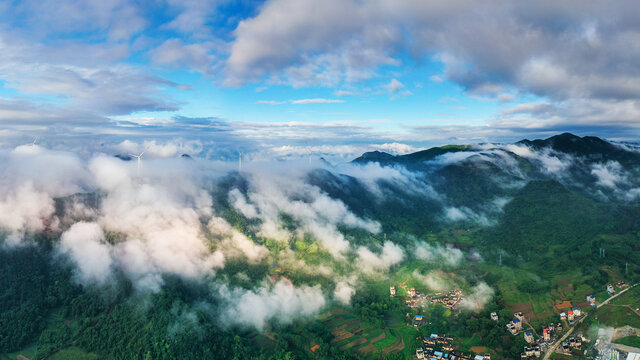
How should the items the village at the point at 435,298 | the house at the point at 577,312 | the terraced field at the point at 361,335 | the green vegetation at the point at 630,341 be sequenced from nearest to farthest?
the green vegetation at the point at 630,341 → the terraced field at the point at 361,335 → the house at the point at 577,312 → the village at the point at 435,298

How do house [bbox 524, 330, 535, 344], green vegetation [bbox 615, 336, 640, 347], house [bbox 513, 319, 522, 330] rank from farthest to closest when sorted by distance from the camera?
house [bbox 513, 319, 522, 330], house [bbox 524, 330, 535, 344], green vegetation [bbox 615, 336, 640, 347]

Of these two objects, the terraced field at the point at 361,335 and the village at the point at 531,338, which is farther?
the terraced field at the point at 361,335

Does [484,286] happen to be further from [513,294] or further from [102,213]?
[102,213]

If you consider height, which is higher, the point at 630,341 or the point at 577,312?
the point at 630,341

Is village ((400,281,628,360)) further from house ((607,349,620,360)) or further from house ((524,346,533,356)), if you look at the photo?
house ((607,349,620,360))

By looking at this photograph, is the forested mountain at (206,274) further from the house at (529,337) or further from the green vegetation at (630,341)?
the green vegetation at (630,341)

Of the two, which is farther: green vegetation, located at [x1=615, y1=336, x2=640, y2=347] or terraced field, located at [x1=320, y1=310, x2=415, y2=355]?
terraced field, located at [x1=320, y1=310, x2=415, y2=355]

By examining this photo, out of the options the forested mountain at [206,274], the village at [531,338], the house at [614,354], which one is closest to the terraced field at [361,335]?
the forested mountain at [206,274]

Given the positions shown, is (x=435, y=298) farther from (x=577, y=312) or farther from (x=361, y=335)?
(x=577, y=312)

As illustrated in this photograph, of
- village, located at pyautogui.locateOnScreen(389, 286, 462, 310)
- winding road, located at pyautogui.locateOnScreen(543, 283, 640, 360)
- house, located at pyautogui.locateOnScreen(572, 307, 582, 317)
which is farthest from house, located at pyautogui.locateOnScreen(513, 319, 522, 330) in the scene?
village, located at pyautogui.locateOnScreen(389, 286, 462, 310)

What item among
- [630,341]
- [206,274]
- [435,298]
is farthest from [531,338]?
[206,274]

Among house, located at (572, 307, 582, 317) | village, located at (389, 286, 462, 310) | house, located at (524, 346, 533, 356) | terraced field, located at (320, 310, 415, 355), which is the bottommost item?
terraced field, located at (320, 310, 415, 355)
